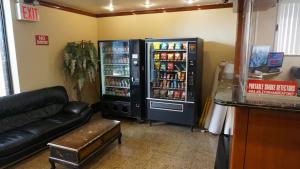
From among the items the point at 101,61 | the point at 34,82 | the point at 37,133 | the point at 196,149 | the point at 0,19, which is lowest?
the point at 196,149

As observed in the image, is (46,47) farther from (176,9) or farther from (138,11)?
(176,9)

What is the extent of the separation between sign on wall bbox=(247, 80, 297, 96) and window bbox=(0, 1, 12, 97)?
349cm

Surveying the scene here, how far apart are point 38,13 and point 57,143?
7.60ft

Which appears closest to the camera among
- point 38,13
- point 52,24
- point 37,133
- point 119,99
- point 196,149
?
point 37,133

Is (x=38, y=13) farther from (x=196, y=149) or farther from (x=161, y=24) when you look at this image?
(x=196, y=149)

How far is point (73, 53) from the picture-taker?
3.97 m

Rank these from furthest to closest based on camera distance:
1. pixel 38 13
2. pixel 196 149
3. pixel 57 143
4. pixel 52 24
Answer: pixel 52 24, pixel 38 13, pixel 196 149, pixel 57 143

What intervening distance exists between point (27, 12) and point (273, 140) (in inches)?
146

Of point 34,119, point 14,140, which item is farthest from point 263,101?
point 34,119

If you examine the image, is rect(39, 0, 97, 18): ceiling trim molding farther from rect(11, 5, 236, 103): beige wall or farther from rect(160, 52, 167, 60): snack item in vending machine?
rect(160, 52, 167, 60): snack item in vending machine

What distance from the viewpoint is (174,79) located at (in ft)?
12.7

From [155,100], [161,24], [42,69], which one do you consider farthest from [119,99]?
[161,24]

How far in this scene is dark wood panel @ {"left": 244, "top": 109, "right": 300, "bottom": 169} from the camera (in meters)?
1.39

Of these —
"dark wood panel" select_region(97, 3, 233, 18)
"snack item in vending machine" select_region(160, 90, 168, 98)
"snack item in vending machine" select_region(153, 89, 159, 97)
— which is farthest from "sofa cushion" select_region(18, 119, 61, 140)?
"dark wood panel" select_region(97, 3, 233, 18)
